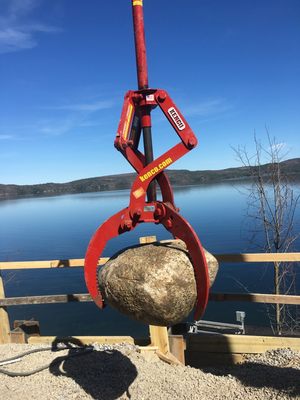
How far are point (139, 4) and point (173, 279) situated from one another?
94.2 inches

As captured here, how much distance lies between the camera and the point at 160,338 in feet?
18.4

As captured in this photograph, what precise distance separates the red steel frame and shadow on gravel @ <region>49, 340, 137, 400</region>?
181 cm

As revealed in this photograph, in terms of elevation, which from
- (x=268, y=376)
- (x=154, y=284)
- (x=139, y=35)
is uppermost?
(x=139, y=35)

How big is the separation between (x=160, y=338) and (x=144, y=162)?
9.56 feet

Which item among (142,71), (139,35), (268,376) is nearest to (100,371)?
(268,376)

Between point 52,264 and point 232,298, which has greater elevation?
point 52,264

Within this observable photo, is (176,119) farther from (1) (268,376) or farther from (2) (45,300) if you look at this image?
(2) (45,300)

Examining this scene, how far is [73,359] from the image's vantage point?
18.6ft

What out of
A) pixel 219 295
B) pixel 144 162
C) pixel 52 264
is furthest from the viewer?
pixel 52 264

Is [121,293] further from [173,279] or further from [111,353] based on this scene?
[111,353]

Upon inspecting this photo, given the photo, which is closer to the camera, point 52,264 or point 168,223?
point 168,223

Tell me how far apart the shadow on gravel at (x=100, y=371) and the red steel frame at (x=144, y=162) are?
1.81 metres

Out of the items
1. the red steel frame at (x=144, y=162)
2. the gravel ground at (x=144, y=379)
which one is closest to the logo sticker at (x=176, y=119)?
the red steel frame at (x=144, y=162)

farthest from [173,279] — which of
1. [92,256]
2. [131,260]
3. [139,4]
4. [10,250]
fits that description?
[10,250]
